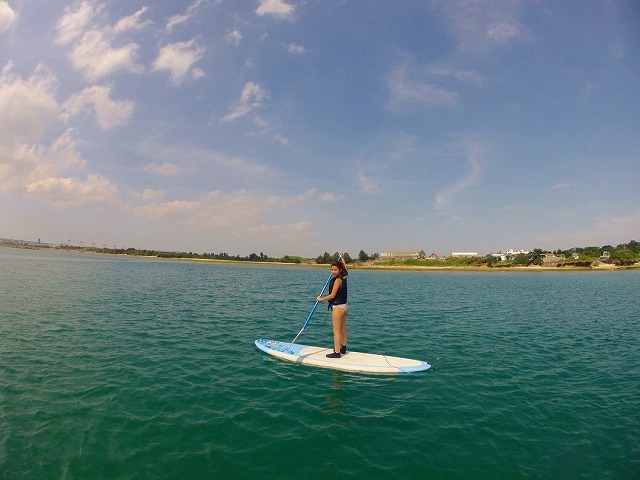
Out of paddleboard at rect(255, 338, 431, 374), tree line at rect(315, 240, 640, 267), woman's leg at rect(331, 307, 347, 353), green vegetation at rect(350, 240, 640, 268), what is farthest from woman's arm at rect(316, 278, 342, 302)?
green vegetation at rect(350, 240, 640, 268)

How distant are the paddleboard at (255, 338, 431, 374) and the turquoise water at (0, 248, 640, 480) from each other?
1.80 feet

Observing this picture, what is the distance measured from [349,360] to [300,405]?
4.54 metres

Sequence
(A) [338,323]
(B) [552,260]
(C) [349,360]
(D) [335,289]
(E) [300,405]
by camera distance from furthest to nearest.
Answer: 1. (B) [552,260]
2. (A) [338,323]
3. (C) [349,360]
4. (D) [335,289]
5. (E) [300,405]

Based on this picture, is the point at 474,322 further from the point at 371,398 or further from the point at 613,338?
the point at 371,398

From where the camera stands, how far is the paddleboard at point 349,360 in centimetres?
1459

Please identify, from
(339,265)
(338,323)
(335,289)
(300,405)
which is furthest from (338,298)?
(300,405)

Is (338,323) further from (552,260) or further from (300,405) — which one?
(552,260)

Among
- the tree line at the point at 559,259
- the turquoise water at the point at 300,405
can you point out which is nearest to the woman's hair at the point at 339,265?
the turquoise water at the point at 300,405

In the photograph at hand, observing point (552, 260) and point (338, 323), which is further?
point (552, 260)

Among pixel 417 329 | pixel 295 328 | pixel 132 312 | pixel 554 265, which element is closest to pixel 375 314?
pixel 417 329

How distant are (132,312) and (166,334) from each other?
8.16 meters

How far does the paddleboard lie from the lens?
1459 cm

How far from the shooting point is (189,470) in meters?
7.75

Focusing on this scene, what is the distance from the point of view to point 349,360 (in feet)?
50.6
